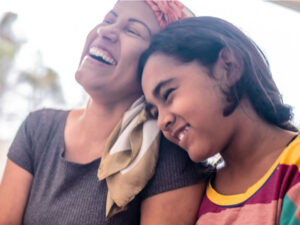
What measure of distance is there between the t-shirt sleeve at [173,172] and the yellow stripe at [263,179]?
0.24 ft

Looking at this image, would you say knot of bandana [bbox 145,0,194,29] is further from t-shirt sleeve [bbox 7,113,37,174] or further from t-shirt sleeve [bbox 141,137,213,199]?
t-shirt sleeve [bbox 7,113,37,174]

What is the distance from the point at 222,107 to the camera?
0.76 metres

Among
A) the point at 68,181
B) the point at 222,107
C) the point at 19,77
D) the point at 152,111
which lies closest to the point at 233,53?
the point at 222,107

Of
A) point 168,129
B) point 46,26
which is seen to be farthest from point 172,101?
point 46,26

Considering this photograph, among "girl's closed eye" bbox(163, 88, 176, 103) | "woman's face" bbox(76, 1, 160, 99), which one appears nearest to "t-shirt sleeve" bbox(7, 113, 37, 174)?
"woman's face" bbox(76, 1, 160, 99)

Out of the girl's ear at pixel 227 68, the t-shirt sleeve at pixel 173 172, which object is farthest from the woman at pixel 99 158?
the girl's ear at pixel 227 68

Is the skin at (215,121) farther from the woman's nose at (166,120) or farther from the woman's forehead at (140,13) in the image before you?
the woman's forehead at (140,13)

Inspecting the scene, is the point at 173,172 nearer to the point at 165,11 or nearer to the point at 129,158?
the point at 129,158

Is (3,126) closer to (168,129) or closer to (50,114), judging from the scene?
(50,114)

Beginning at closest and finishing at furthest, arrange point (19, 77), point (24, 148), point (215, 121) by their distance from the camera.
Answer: point (215, 121) < point (24, 148) < point (19, 77)

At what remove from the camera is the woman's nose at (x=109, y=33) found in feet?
3.11

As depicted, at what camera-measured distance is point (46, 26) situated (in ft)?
4.23

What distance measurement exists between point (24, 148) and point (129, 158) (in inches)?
15.4

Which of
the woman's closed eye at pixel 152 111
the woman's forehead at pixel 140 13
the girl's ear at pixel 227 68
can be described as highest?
the woman's forehead at pixel 140 13
